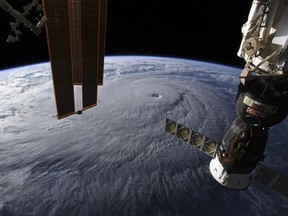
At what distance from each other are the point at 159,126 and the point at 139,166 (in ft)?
23.7

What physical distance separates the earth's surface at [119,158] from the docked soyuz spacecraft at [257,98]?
10.2 meters

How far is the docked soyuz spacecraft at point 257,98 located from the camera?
2.72 meters

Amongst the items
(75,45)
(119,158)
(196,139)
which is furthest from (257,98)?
(119,158)

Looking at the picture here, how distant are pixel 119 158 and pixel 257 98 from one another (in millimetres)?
15700

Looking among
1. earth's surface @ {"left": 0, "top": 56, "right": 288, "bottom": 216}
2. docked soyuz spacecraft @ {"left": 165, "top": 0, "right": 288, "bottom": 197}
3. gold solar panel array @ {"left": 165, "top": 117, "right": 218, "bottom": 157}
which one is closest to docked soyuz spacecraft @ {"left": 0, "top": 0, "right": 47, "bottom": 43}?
docked soyuz spacecraft @ {"left": 165, "top": 0, "right": 288, "bottom": 197}

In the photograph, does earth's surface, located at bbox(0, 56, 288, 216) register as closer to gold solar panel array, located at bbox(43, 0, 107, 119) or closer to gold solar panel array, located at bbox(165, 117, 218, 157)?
gold solar panel array, located at bbox(165, 117, 218, 157)

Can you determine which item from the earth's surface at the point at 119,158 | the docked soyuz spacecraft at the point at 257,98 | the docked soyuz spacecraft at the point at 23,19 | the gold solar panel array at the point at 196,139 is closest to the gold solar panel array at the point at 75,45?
the docked soyuz spacecraft at the point at 23,19

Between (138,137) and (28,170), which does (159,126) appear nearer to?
(138,137)

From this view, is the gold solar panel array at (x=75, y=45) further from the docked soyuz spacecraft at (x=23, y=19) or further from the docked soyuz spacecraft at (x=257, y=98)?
the docked soyuz spacecraft at (x=257, y=98)

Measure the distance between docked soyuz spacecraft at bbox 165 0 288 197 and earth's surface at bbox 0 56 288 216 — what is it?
33.6ft

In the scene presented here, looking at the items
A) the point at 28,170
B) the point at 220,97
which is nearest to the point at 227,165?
the point at 28,170

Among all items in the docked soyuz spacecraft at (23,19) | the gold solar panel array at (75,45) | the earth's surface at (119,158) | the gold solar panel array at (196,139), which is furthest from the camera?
the earth's surface at (119,158)

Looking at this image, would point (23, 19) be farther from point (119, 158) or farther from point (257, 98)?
point (119, 158)

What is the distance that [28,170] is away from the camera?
15.4 metres
